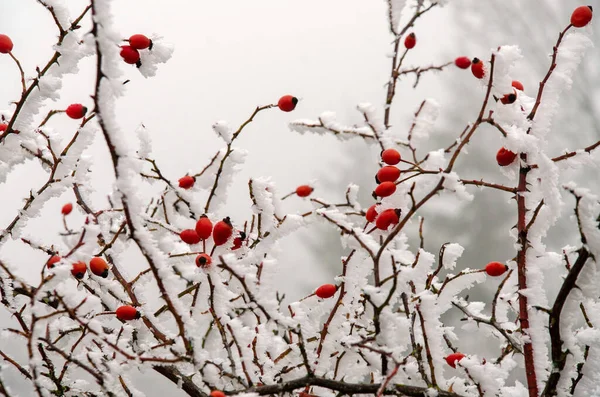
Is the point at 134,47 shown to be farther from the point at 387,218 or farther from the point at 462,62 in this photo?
the point at 462,62

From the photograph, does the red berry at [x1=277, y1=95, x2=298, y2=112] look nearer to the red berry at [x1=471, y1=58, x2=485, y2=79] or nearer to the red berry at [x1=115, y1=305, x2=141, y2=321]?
the red berry at [x1=471, y1=58, x2=485, y2=79]

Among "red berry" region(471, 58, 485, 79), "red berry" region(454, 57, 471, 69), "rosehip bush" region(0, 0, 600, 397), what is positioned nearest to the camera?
"rosehip bush" region(0, 0, 600, 397)

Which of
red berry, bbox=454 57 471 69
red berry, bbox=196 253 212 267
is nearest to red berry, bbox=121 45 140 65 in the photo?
red berry, bbox=196 253 212 267

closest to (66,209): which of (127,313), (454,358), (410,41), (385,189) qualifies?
(127,313)

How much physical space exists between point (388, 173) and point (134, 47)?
725 millimetres

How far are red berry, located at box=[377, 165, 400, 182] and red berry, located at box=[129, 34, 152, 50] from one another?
2.24 feet

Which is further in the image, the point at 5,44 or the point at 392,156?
the point at 5,44

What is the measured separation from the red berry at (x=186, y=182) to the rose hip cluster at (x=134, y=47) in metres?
0.42

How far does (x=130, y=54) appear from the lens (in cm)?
124

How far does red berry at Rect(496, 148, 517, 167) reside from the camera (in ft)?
3.83

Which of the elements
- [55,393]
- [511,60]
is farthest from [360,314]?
[55,393]

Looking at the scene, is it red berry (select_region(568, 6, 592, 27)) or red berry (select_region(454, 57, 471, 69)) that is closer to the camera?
red berry (select_region(568, 6, 592, 27))

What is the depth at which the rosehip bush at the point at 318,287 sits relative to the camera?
90cm

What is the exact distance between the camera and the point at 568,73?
1169 millimetres
